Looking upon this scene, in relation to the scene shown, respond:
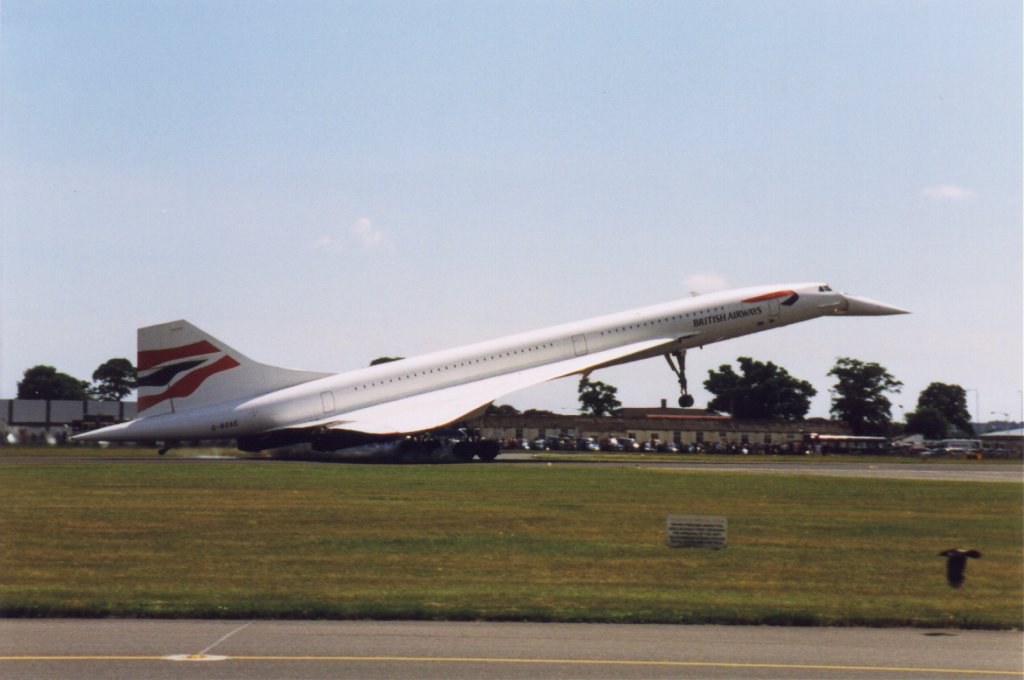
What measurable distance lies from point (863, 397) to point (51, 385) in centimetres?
7871

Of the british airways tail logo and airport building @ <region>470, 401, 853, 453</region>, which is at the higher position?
the british airways tail logo

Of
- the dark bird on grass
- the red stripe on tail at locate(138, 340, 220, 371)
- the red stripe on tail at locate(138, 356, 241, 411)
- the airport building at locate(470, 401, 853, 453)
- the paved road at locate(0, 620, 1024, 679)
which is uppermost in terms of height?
the red stripe on tail at locate(138, 340, 220, 371)

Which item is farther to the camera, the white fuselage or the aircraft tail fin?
the white fuselage

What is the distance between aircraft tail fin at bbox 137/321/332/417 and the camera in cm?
3544

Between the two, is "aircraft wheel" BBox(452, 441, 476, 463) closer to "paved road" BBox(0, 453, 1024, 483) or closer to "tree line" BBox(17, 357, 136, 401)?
"paved road" BBox(0, 453, 1024, 483)

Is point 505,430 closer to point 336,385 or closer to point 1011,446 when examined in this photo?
point 1011,446

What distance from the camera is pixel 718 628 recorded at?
11703 mm

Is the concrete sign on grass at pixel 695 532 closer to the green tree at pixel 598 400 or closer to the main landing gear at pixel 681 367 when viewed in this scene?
the main landing gear at pixel 681 367

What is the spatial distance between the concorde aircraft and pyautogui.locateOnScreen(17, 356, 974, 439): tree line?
57.1m

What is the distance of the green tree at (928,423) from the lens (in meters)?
116

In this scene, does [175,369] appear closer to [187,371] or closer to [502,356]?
[187,371]

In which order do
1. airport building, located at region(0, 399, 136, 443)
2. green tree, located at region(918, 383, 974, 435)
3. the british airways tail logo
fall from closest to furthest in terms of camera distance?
the british airways tail logo, airport building, located at region(0, 399, 136, 443), green tree, located at region(918, 383, 974, 435)

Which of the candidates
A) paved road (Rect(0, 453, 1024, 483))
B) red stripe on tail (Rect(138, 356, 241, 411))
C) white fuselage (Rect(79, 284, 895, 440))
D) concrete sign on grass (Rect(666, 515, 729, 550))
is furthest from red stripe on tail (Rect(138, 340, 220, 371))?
concrete sign on grass (Rect(666, 515, 729, 550))

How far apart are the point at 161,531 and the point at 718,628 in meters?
11.4
